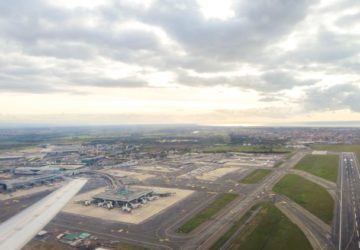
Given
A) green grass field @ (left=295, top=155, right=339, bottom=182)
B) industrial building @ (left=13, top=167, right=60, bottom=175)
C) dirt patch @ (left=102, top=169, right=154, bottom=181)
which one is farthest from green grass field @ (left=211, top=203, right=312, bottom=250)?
industrial building @ (left=13, top=167, right=60, bottom=175)

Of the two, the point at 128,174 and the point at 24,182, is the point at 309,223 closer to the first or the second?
the point at 128,174

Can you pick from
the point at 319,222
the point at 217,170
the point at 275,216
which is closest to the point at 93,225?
the point at 275,216

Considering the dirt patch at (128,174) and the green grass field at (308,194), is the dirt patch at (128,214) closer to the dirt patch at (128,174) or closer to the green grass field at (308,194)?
the green grass field at (308,194)

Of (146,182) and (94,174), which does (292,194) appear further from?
(94,174)

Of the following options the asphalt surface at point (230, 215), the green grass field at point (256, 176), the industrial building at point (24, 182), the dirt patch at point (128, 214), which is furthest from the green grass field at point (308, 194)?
the industrial building at point (24, 182)

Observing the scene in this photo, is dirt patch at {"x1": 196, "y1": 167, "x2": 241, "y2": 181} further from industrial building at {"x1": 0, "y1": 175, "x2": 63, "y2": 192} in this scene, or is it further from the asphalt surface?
industrial building at {"x1": 0, "y1": 175, "x2": 63, "y2": 192}
